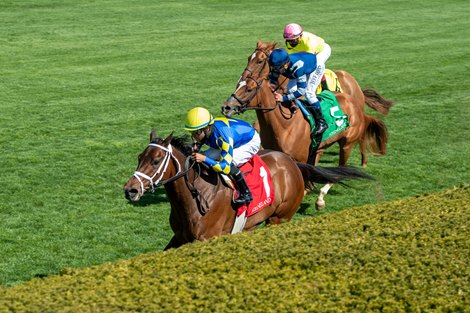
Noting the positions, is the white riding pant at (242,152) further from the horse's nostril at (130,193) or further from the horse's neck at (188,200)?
the horse's nostril at (130,193)

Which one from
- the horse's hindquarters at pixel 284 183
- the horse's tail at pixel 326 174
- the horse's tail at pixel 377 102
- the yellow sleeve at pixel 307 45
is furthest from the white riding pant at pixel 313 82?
the horse's hindquarters at pixel 284 183

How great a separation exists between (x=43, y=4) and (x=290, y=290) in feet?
80.4

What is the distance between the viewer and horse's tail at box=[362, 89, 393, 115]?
1405cm

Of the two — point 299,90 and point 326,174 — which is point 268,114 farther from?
point 326,174

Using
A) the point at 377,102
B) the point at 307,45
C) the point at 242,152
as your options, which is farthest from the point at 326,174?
the point at 377,102

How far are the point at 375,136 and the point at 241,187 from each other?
5052 millimetres

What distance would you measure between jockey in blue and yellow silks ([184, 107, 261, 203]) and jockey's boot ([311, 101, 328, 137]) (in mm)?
2714

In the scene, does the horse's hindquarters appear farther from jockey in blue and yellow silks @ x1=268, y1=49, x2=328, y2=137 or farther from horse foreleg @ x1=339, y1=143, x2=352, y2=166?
horse foreleg @ x1=339, y1=143, x2=352, y2=166

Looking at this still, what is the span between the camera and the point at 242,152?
327 inches

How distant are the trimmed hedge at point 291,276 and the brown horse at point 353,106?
3.82 meters

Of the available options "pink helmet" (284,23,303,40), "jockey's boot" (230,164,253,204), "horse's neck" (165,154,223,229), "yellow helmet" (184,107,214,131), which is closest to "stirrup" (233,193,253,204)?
"jockey's boot" (230,164,253,204)

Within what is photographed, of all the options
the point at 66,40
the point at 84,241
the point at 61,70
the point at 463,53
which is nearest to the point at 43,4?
the point at 66,40

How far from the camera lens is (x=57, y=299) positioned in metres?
5.39

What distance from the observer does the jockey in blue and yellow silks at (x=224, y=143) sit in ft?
25.7
